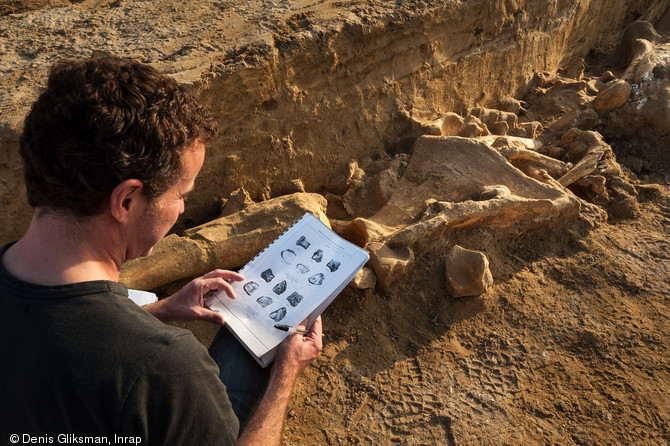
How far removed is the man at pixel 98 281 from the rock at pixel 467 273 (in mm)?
1787

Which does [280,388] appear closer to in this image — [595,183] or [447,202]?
[447,202]

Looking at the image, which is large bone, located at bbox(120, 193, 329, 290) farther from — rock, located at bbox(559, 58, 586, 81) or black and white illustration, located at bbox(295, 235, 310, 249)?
rock, located at bbox(559, 58, 586, 81)

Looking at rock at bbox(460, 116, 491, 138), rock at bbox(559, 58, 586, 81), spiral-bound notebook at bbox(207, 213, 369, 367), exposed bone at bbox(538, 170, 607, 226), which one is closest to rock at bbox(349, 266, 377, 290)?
spiral-bound notebook at bbox(207, 213, 369, 367)

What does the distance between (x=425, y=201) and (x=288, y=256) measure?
139 cm

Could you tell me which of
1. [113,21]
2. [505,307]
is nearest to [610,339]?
[505,307]

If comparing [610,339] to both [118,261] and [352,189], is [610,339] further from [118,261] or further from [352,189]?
[118,261]

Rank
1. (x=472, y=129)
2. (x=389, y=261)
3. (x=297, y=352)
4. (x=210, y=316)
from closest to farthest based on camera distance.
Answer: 1. (x=297, y=352)
2. (x=210, y=316)
3. (x=389, y=261)
4. (x=472, y=129)

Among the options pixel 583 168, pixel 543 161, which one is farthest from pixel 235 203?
pixel 583 168

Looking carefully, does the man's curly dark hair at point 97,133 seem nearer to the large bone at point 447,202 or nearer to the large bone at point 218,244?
the large bone at point 218,244

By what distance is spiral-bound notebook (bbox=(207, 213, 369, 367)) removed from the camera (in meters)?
1.83

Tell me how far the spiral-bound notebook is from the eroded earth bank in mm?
598

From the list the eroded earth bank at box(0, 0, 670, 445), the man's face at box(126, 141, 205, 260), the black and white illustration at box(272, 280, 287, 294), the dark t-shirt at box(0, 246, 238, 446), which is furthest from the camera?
the eroded earth bank at box(0, 0, 670, 445)

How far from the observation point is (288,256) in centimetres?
209

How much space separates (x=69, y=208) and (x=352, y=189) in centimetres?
250
